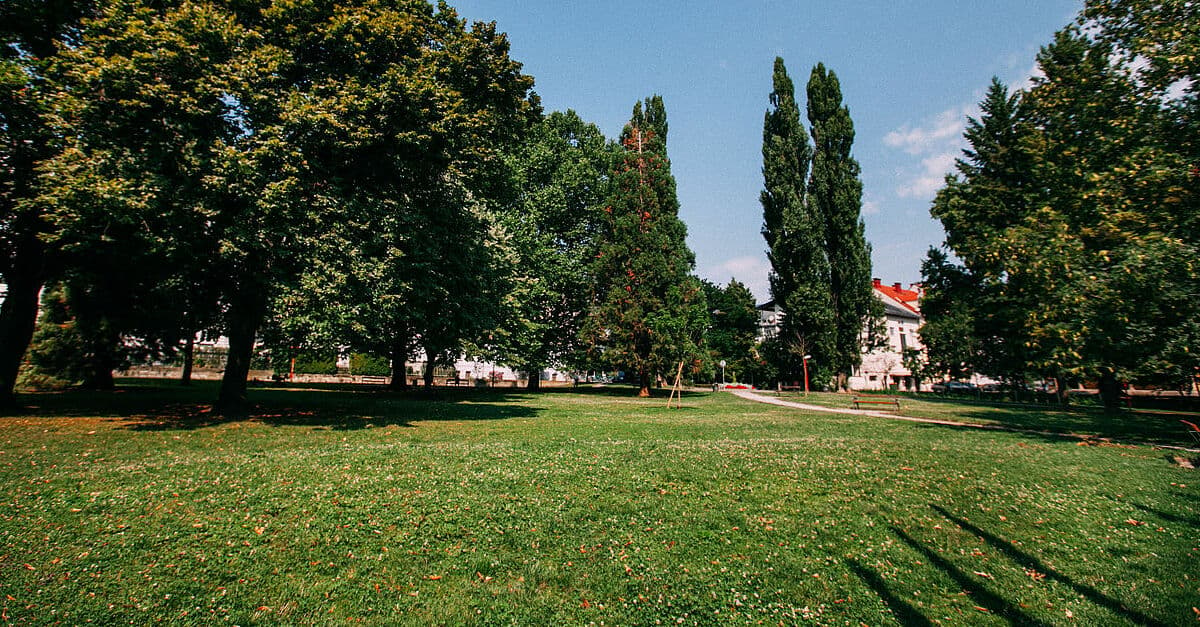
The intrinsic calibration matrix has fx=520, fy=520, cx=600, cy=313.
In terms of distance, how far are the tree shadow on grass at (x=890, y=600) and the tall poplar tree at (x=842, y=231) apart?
47.8 m

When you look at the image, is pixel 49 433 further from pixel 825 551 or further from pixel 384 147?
pixel 825 551

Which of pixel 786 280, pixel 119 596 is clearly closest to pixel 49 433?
pixel 119 596

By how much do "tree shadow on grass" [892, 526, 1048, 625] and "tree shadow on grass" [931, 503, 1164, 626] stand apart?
87 centimetres

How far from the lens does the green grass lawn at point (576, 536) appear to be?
4.52 m

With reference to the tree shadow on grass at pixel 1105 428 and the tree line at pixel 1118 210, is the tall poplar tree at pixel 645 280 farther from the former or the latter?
the tree line at pixel 1118 210

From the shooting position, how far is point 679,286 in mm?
38594

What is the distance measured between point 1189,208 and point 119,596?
24080 mm

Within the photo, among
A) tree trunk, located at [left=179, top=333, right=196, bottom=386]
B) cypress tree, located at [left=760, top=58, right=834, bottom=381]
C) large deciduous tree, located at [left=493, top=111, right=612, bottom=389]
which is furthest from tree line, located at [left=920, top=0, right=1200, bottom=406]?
tree trunk, located at [left=179, top=333, right=196, bottom=386]

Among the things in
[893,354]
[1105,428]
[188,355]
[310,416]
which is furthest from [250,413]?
[893,354]

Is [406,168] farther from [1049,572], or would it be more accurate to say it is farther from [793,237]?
[793,237]

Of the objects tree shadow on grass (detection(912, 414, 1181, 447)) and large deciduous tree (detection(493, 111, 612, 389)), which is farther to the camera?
large deciduous tree (detection(493, 111, 612, 389))

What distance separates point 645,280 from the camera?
125 ft

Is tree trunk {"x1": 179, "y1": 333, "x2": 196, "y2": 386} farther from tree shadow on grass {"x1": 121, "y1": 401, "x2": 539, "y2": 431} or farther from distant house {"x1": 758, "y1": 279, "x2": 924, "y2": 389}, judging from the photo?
distant house {"x1": 758, "y1": 279, "x2": 924, "y2": 389}

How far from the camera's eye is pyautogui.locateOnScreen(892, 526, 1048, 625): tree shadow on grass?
454cm
